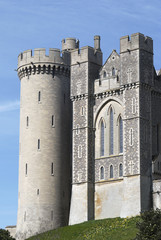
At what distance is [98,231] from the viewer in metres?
57.3

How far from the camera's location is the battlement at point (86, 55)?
65.5 m

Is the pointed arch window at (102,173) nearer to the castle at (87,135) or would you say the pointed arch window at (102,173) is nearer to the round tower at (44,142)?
the castle at (87,135)

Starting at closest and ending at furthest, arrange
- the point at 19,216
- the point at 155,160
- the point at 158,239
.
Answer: the point at 158,239, the point at 155,160, the point at 19,216

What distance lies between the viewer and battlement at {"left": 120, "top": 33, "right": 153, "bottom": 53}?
61.2m

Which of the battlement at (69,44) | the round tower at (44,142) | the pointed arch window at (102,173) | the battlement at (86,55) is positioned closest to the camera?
the pointed arch window at (102,173)

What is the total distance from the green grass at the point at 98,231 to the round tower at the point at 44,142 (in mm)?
3075

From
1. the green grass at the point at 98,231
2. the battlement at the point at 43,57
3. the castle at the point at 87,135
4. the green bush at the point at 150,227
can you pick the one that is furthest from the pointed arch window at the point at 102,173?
the green bush at the point at 150,227

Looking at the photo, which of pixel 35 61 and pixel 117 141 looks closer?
pixel 117 141

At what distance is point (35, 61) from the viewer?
6775 cm

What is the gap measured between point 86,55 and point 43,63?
187 inches

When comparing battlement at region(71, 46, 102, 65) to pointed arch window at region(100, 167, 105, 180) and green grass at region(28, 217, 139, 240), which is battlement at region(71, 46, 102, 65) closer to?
pointed arch window at region(100, 167, 105, 180)

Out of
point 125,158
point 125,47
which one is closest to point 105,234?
point 125,158

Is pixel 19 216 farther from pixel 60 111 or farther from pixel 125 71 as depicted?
pixel 125 71

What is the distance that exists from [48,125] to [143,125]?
10.6 meters
